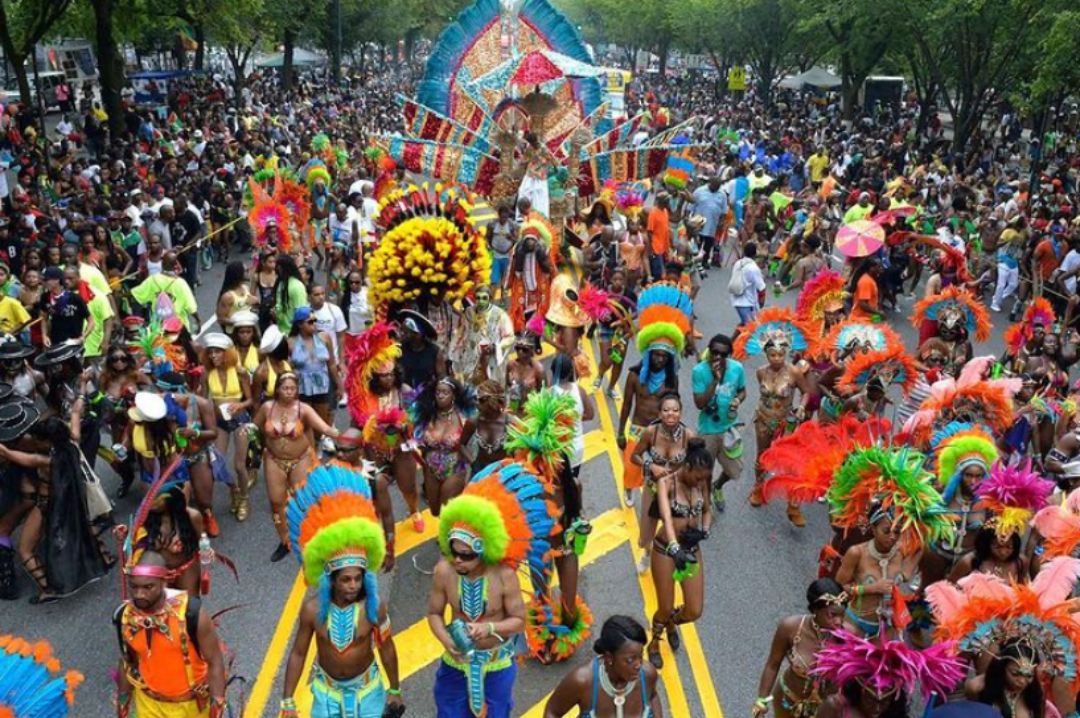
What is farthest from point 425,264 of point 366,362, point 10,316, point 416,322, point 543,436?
point 10,316

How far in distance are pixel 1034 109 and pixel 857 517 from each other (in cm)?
2072

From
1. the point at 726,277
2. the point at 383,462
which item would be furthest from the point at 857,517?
the point at 726,277

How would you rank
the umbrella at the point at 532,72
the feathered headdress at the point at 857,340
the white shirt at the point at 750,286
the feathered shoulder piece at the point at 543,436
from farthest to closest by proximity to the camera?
1. the umbrella at the point at 532,72
2. the white shirt at the point at 750,286
3. the feathered headdress at the point at 857,340
4. the feathered shoulder piece at the point at 543,436

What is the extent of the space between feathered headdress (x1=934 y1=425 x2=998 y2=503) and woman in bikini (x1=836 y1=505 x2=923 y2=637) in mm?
1020

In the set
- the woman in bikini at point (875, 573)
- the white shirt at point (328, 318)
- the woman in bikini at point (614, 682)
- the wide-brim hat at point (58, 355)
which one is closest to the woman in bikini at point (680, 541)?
the woman in bikini at point (875, 573)

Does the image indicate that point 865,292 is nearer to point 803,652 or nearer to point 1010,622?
point 803,652

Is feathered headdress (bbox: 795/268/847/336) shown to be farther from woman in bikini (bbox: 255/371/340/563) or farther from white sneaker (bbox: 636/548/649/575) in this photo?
woman in bikini (bbox: 255/371/340/563)

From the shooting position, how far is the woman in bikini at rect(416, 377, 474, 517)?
23.6 feet

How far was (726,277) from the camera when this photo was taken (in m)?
17.5

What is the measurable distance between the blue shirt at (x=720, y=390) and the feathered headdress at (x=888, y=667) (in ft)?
12.6

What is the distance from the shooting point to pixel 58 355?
26.0 ft

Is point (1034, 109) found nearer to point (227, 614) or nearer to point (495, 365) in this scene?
point (495, 365)

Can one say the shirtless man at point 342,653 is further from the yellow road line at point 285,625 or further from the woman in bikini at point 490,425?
the woman in bikini at point 490,425

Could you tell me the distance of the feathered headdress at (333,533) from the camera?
471cm
